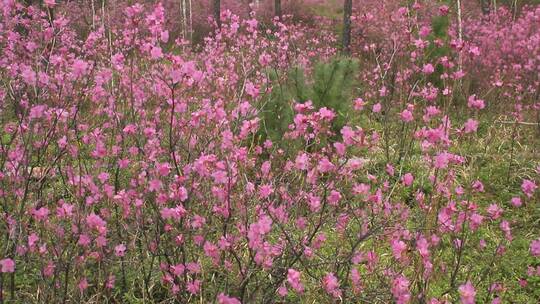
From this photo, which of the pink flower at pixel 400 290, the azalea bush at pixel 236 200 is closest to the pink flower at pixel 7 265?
the azalea bush at pixel 236 200

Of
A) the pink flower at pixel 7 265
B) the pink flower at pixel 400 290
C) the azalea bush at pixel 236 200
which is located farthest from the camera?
the azalea bush at pixel 236 200

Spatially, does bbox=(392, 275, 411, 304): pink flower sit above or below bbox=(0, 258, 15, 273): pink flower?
below

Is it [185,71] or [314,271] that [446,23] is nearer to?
[314,271]

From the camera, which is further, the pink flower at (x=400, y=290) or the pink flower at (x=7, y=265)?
the pink flower at (x=7, y=265)

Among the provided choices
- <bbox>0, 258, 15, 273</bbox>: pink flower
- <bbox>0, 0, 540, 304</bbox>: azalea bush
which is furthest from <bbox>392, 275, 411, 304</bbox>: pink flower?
<bbox>0, 258, 15, 273</bbox>: pink flower

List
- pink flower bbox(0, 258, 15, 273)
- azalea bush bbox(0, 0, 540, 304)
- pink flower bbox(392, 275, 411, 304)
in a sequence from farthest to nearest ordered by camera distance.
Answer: azalea bush bbox(0, 0, 540, 304), pink flower bbox(0, 258, 15, 273), pink flower bbox(392, 275, 411, 304)

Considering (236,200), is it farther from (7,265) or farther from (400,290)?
(7,265)

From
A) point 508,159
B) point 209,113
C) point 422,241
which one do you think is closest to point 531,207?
point 508,159

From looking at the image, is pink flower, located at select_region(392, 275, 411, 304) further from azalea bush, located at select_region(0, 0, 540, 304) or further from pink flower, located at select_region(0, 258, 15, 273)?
pink flower, located at select_region(0, 258, 15, 273)

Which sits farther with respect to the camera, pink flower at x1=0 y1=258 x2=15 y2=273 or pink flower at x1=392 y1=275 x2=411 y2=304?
pink flower at x1=0 y1=258 x2=15 y2=273

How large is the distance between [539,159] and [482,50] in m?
3.59

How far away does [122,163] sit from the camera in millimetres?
3113

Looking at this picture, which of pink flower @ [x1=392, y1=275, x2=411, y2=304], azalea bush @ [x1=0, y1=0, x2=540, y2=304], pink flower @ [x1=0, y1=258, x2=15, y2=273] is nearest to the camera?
pink flower @ [x1=392, y1=275, x2=411, y2=304]

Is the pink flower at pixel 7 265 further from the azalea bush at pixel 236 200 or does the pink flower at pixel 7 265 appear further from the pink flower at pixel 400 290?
the pink flower at pixel 400 290
